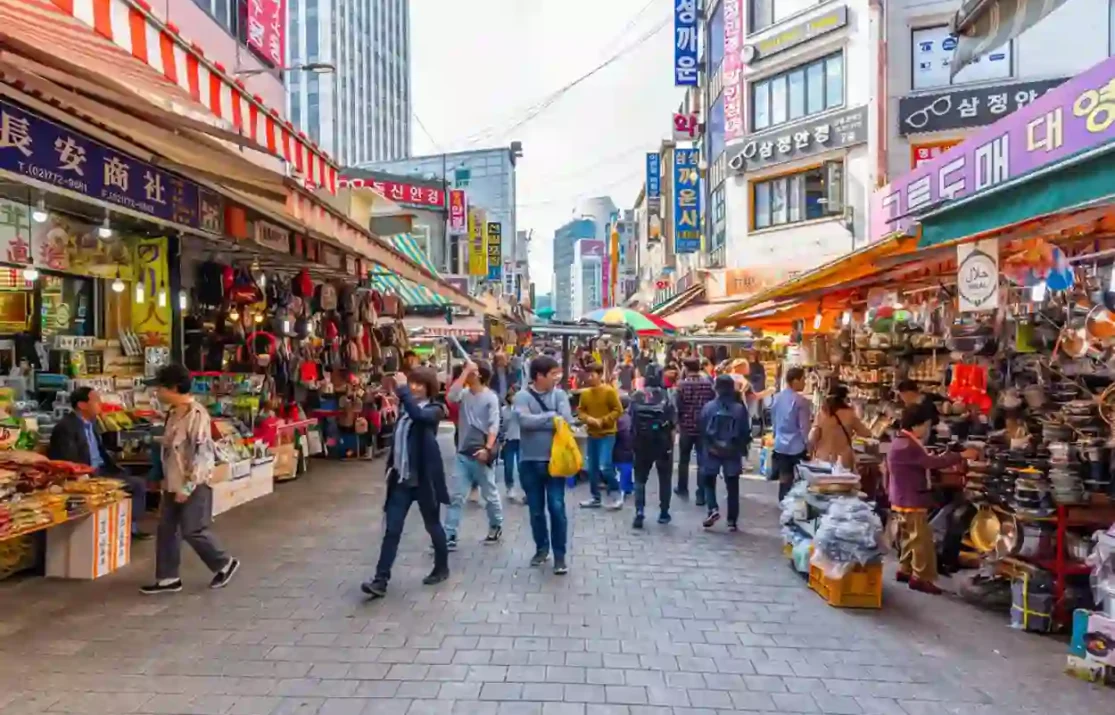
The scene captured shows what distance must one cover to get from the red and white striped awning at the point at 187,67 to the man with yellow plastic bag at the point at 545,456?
8.79 ft

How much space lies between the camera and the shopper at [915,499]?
634cm

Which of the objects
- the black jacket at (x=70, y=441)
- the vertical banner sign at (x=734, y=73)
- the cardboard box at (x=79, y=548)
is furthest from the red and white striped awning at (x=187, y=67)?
the vertical banner sign at (x=734, y=73)

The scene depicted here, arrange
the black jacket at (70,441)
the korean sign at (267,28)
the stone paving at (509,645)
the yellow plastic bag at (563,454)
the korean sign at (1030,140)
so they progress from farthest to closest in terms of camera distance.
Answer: the korean sign at (267,28), the black jacket at (70,441), the yellow plastic bag at (563,454), the korean sign at (1030,140), the stone paving at (509,645)

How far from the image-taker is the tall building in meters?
79.2

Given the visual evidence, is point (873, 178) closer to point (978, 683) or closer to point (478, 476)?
point (478, 476)

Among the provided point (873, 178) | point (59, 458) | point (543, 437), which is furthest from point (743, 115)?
point (59, 458)

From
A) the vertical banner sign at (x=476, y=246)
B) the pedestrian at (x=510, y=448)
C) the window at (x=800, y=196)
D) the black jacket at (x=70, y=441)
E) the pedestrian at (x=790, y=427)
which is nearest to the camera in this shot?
the black jacket at (x=70, y=441)

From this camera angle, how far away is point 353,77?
86.1m

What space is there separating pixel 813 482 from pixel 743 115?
1926cm

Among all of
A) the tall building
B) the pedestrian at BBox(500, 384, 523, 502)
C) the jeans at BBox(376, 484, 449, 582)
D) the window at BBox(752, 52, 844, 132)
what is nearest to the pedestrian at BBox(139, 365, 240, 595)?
the jeans at BBox(376, 484, 449, 582)

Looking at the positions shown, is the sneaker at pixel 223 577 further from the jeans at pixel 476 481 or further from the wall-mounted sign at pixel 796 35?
the wall-mounted sign at pixel 796 35

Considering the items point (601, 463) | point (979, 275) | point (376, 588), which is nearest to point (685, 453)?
point (601, 463)

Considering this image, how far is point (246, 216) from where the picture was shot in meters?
8.56

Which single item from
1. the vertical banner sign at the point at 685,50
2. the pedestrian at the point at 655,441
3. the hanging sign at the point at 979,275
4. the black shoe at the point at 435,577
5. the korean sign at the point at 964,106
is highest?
the vertical banner sign at the point at 685,50
